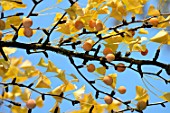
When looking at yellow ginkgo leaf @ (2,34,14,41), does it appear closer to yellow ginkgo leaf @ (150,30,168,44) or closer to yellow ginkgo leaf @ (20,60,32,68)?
yellow ginkgo leaf @ (20,60,32,68)

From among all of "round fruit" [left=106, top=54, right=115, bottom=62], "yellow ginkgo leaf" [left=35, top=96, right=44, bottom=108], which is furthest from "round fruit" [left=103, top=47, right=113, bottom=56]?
"yellow ginkgo leaf" [left=35, top=96, right=44, bottom=108]

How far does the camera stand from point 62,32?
0.42m

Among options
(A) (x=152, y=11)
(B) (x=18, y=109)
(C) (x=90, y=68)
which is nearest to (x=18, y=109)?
(B) (x=18, y=109)

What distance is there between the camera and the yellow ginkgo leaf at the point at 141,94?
1.49ft

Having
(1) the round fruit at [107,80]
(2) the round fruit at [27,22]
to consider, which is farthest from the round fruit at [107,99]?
(2) the round fruit at [27,22]

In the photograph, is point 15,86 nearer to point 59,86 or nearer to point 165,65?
point 59,86

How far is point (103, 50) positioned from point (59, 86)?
0.08 metres

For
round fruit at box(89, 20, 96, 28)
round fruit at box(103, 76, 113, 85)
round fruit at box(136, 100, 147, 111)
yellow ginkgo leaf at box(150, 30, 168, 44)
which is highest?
round fruit at box(89, 20, 96, 28)

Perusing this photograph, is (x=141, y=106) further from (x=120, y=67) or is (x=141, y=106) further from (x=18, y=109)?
(x=18, y=109)

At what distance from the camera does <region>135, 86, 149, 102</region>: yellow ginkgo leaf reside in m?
0.46

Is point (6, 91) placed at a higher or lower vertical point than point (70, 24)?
lower

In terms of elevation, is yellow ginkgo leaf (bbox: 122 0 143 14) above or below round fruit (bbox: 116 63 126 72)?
above

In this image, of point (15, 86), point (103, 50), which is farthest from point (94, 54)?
point (15, 86)

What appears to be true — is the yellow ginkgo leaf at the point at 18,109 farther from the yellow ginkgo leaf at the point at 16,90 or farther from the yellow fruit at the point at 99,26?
the yellow fruit at the point at 99,26
